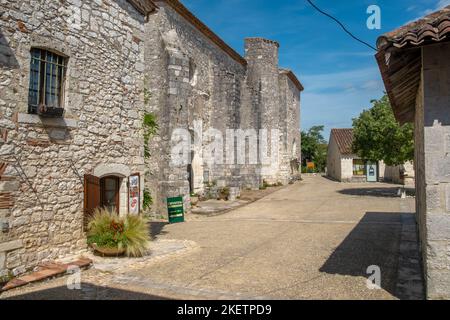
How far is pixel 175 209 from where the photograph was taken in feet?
40.4

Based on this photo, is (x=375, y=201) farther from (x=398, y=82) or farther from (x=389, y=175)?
(x=389, y=175)

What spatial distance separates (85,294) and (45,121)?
3066 mm

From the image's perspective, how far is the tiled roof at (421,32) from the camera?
3895mm

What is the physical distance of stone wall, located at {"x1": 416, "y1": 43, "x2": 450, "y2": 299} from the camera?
171 inches

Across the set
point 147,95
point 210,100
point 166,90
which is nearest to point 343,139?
point 210,100

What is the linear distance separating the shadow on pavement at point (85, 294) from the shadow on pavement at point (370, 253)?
3211 millimetres

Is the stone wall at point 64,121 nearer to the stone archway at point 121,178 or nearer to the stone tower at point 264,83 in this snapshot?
the stone archway at point 121,178

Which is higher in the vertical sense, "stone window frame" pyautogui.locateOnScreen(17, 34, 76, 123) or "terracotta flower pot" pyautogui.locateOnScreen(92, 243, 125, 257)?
"stone window frame" pyautogui.locateOnScreen(17, 34, 76, 123)

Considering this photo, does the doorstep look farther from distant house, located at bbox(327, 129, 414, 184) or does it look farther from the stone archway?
distant house, located at bbox(327, 129, 414, 184)

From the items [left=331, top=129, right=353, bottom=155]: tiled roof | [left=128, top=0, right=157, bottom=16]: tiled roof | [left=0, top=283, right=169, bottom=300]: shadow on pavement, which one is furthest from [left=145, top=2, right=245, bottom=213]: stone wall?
[left=331, top=129, right=353, bottom=155]: tiled roof

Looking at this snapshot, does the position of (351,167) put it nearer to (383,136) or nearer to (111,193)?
(383,136)

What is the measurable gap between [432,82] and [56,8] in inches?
247

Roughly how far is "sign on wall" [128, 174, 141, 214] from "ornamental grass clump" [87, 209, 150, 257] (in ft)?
3.58

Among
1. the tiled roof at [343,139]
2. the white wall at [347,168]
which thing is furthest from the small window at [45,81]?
the white wall at [347,168]
